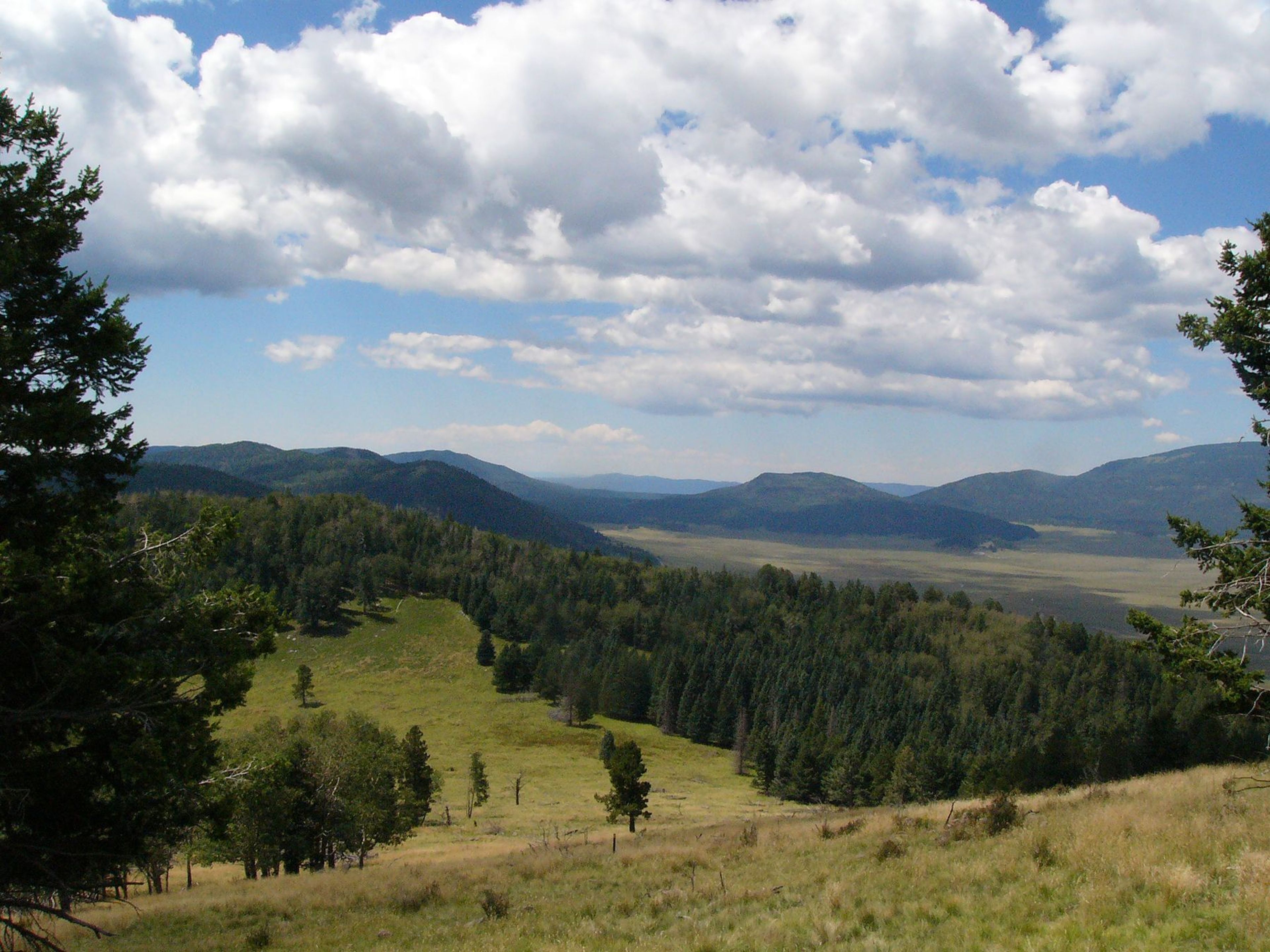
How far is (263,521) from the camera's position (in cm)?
18550

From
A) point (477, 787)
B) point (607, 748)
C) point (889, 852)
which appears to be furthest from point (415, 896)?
point (607, 748)

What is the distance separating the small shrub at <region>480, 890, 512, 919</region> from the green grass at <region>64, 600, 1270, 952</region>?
0.87ft

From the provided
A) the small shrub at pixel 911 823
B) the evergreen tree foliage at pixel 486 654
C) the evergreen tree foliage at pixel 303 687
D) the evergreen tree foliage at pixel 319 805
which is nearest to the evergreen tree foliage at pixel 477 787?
the evergreen tree foliage at pixel 319 805

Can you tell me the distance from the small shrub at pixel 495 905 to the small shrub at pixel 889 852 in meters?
7.80

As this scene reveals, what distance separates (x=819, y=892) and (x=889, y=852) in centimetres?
333

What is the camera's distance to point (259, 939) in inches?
573

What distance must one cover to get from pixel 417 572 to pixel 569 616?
136ft

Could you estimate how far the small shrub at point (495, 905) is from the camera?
14906 millimetres

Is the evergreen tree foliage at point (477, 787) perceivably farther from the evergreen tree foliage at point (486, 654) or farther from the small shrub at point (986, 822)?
the evergreen tree foliage at point (486, 654)

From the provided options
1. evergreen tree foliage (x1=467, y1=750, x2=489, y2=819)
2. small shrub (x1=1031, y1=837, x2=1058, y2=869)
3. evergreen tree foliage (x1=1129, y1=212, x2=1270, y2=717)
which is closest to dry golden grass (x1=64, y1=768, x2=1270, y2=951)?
small shrub (x1=1031, y1=837, x2=1058, y2=869)

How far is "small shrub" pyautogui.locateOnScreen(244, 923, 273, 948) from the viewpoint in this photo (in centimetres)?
1435

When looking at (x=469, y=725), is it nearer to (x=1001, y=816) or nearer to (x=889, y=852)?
(x=889, y=852)

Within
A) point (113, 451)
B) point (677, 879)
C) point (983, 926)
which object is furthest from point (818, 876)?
point (113, 451)

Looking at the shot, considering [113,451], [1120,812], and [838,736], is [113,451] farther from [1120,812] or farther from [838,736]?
[838,736]
